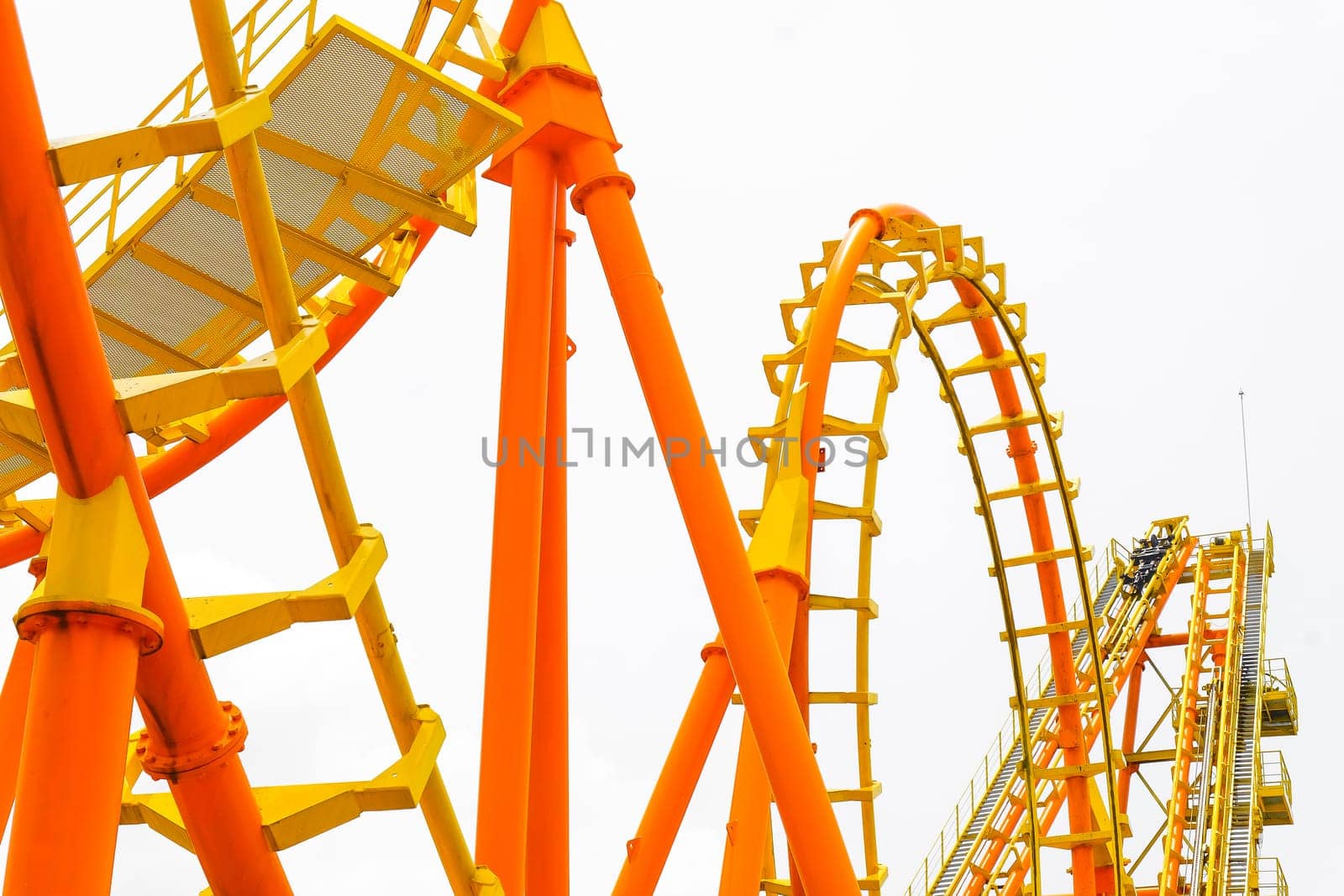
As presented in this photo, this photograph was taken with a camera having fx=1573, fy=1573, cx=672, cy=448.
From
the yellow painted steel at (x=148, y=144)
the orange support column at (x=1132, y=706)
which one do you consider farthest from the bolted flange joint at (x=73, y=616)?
the orange support column at (x=1132, y=706)

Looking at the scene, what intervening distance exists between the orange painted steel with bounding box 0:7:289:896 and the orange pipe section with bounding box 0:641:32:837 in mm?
2539

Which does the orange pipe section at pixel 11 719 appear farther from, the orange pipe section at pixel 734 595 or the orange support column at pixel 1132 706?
the orange support column at pixel 1132 706

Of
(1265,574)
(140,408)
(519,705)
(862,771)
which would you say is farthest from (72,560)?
(1265,574)

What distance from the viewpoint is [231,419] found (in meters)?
8.88

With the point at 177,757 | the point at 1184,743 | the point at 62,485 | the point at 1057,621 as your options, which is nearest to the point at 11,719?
the point at 177,757

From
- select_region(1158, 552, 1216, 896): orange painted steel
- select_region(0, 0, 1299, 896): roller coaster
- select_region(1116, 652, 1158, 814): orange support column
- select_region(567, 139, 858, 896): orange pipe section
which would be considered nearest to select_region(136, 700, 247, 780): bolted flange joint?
select_region(0, 0, 1299, 896): roller coaster

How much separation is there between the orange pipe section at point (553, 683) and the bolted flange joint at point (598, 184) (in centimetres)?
17

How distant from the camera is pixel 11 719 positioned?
6.65m

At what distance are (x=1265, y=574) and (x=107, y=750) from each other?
2346 centimetres

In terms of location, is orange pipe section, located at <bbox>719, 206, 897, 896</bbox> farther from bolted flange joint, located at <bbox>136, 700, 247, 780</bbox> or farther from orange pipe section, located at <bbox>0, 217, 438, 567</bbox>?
bolted flange joint, located at <bbox>136, 700, 247, 780</bbox>

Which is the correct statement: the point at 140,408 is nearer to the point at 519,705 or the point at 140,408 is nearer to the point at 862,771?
the point at 519,705

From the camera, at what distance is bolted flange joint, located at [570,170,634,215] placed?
807cm

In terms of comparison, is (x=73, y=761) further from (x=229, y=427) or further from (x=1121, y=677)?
(x=1121, y=677)

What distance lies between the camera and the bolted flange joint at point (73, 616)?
4.05m
